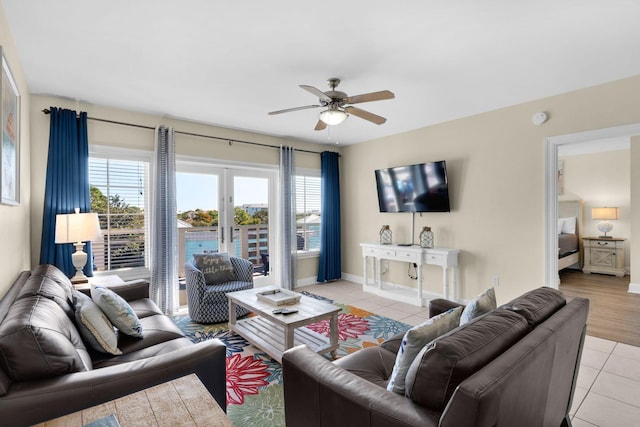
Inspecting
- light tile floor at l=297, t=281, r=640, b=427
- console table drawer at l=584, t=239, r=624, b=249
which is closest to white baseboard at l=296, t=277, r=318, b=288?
light tile floor at l=297, t=281, r=640, b=427

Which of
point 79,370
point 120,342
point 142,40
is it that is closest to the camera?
point 79,370

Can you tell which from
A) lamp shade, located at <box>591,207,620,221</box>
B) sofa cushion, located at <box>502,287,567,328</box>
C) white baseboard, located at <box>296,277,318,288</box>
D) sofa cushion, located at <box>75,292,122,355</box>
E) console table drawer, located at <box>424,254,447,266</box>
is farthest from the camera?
lamp shade, located at <box>591,207,620,221</box>

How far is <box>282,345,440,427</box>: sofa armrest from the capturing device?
45.1 inches

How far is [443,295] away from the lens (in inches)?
175

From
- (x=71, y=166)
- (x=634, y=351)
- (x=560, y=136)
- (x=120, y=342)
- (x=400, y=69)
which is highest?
(x=400, y=69)

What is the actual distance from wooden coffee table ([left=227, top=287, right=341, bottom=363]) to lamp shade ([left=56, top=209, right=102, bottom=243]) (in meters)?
1.45

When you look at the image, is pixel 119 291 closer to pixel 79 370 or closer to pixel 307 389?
pixel 79 370

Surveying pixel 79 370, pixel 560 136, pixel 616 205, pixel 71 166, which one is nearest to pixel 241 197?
pixel 71 166

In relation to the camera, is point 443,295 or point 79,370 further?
point 443,295

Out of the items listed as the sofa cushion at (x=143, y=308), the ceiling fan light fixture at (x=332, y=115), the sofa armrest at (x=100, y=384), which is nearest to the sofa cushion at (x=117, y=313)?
the sofa cushion at (x=143, y=308)

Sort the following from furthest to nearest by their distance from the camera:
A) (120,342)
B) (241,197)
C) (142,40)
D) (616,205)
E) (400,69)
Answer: (616,205) → (241,197) → (400,69) → (142,40) → (120,342)

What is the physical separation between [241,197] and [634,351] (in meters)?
4.69

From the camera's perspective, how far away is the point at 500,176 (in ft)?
13.1

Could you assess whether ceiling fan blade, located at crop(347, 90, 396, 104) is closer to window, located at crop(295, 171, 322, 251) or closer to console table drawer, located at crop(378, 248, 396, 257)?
console table drawer, located at crop(378, 248, 396, 257)
